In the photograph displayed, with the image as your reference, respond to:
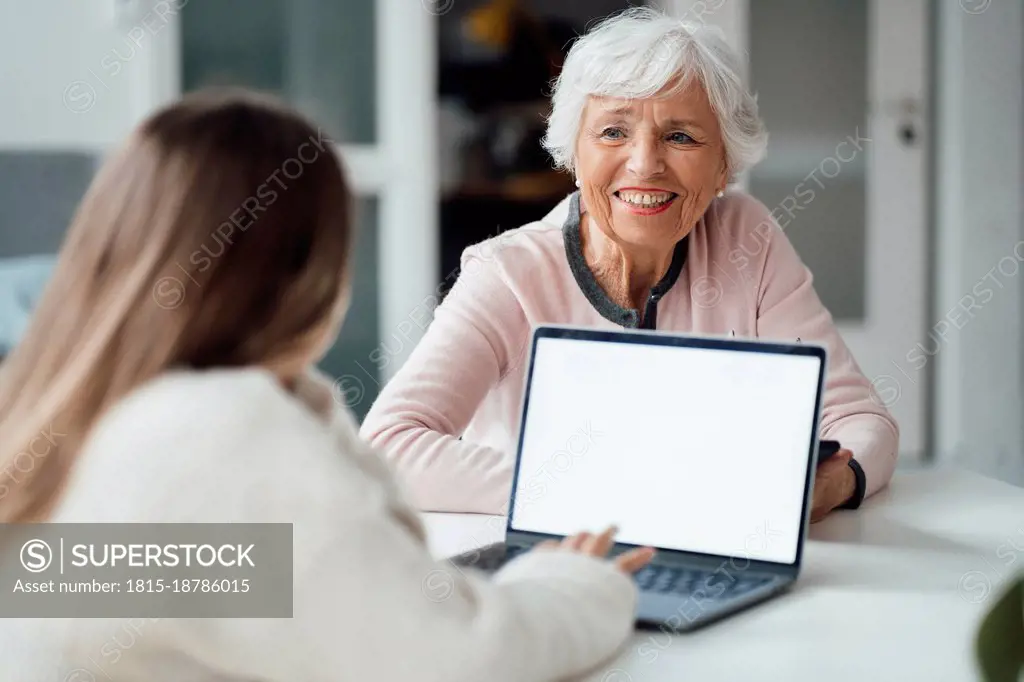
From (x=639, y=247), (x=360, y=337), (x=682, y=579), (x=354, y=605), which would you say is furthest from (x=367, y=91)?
(x=354, y=605)

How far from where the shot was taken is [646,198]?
164 centimetres

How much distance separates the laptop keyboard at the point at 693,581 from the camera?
93 cm

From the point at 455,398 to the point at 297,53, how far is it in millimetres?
2432

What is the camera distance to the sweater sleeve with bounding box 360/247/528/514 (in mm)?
1260

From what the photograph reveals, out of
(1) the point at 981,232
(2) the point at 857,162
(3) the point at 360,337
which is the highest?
(2) the point at 857,162

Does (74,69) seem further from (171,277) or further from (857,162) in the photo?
(171,277)

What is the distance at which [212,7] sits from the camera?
3.52 metres

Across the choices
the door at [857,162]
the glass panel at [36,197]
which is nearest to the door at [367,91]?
the glass panel at [36,197]

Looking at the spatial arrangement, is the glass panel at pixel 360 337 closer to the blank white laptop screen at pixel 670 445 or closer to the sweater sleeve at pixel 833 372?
the sweater sleeve at pixel 833 372

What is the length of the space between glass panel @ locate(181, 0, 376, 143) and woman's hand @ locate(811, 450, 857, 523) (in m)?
2.55

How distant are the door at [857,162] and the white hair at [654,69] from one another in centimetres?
231

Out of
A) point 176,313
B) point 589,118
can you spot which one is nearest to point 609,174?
point 589,118

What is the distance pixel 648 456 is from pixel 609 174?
65cm

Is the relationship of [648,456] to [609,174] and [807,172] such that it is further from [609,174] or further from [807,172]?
[807,172]
